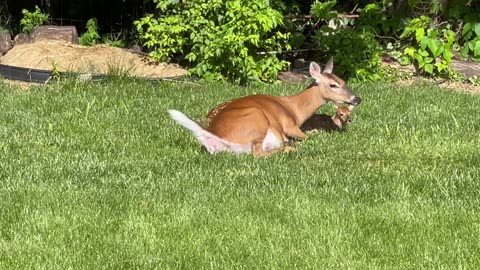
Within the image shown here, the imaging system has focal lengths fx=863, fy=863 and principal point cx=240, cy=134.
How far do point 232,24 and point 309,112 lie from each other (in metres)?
3.43

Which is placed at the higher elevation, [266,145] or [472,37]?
[266,145]

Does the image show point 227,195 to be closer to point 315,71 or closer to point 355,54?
point 315,71

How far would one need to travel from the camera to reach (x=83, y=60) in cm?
1155

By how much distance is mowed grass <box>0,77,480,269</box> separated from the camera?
4.29 m

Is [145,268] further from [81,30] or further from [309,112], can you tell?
[81,30]

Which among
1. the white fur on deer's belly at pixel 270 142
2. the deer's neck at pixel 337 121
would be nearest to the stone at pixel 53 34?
the deer's neck at pixel 337 121

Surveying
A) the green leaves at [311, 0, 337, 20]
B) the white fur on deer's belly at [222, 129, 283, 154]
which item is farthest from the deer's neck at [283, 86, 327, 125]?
the green leaves at [311, 0, 337, 20]

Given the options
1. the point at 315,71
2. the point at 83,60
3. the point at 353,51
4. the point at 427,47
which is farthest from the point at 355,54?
the point at 315,71

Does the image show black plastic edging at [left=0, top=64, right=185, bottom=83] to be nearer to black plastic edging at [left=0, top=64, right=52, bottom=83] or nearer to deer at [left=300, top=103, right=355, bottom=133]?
black plastic edging at [left=0, top=64, right=52, bottom=83]

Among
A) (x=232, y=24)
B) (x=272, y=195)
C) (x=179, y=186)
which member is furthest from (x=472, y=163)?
(x=232, y=24)

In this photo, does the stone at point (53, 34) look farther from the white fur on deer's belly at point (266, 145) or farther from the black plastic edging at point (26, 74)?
the white fur on deer's belly at point (266, 145)

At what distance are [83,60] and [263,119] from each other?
5.56 metres

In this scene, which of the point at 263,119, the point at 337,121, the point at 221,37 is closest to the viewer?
the point at 263,119

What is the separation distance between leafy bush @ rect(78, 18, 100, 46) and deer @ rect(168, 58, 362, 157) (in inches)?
258
